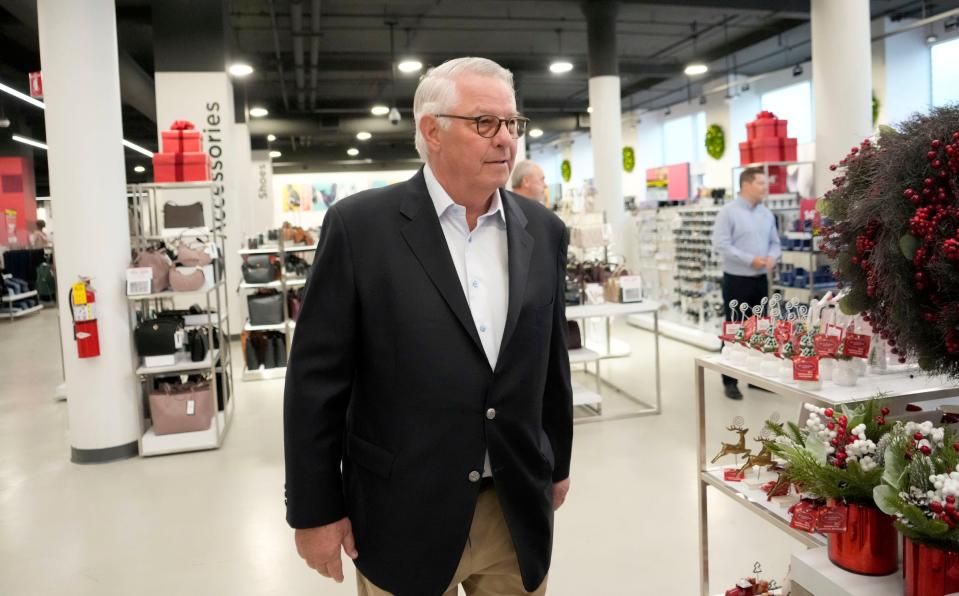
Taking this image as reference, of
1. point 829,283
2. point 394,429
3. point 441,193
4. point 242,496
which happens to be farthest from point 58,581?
point 829,283

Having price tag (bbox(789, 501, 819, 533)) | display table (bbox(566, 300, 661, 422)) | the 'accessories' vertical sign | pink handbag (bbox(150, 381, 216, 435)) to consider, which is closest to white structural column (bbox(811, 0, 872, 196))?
display table (bbox(566, 300, 661, 422))

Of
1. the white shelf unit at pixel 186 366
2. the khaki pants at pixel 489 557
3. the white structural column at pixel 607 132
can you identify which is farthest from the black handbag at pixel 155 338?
the white structural column at pixel 607 132

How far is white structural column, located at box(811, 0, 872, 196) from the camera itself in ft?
23.2

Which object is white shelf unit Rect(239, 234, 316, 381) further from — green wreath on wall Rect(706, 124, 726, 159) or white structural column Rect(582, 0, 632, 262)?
green wreath on wall Rect(706, 124, 726, 159)

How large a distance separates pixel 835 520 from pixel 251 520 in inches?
129

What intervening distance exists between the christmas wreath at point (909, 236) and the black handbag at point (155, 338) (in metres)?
4.56

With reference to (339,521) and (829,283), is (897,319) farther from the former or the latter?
(829,283)

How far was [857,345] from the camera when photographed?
2342mm

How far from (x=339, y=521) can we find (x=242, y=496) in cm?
312

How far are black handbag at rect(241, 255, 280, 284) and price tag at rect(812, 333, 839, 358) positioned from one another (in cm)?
675

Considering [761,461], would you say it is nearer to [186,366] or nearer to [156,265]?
[186,366]

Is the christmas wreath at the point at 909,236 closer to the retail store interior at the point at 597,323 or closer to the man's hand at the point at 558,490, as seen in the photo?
the retail store interior at the point at 597,323

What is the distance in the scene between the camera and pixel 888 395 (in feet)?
7.35

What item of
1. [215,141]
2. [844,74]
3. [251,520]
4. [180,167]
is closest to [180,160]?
[180,167]
